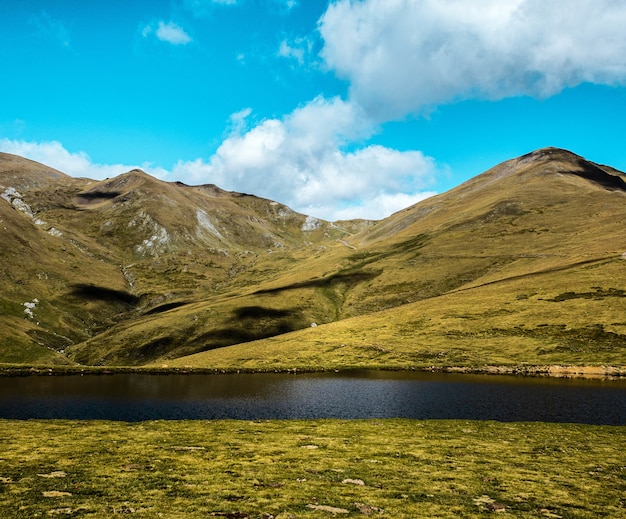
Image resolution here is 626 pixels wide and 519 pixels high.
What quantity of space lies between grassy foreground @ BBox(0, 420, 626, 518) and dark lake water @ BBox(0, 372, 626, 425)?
12841 mm

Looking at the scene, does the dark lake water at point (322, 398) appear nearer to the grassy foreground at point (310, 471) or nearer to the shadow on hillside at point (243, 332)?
the grassy foreground at point (310, 471)

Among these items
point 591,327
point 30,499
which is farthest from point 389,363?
point 30,499

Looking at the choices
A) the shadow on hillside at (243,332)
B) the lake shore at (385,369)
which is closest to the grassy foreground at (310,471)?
the lake shore at (385,369)

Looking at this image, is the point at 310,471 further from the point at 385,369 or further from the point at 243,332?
the point at 243,332

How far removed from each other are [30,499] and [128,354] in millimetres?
171601

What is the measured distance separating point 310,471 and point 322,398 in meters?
44.3

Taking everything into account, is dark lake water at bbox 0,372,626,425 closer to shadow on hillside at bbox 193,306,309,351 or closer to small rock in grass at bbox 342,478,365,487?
small rock in grass at bbox 342,478,365,487

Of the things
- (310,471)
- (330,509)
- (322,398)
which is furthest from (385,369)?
(330,509)

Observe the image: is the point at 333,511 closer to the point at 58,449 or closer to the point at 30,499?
the point at 30,499

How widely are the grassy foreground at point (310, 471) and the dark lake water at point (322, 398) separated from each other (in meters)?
12.8

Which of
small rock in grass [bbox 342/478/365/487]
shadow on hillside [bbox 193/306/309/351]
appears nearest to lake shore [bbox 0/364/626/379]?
shadow on hillside [bbox 193/306/309/351]

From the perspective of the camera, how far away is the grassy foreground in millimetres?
23047

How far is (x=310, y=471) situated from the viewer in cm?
3036

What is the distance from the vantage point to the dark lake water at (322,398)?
6009 centimetres
